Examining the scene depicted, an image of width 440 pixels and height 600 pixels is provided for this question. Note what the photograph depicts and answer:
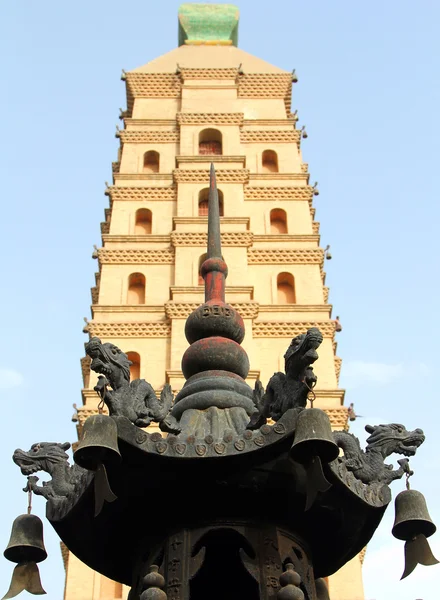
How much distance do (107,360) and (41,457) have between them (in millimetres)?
570

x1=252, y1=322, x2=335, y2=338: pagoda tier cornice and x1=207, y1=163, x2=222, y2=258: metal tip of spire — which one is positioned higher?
x1=252, y1=322, x2=335, y2=338: pagoda tier cornice

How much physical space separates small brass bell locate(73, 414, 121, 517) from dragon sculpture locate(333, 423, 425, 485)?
3.42 feet

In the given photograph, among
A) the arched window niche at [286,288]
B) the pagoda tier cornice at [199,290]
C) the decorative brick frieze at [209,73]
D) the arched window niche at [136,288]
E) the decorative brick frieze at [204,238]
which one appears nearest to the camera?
the pagoda tier cornice at [199,290]

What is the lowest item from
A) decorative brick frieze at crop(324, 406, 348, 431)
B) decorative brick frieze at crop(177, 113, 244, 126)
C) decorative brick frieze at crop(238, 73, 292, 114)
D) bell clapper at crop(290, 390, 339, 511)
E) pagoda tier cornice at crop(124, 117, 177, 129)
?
bell clapper at crop(290, 390, 339, 511)

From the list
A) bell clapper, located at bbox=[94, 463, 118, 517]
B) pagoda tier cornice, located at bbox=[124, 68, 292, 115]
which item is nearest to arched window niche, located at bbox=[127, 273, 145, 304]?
pagoda tier cornice, located at bbox=[124, 68, 292, 115]

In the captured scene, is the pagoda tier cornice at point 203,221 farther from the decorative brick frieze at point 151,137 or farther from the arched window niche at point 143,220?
the decorative brick frieze at point 151,137

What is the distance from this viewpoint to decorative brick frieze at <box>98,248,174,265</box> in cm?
2723

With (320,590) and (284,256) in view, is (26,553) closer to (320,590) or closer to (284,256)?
(320,590)

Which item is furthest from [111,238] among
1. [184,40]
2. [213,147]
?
[184,40]

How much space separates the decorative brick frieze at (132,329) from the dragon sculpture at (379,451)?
20.2m

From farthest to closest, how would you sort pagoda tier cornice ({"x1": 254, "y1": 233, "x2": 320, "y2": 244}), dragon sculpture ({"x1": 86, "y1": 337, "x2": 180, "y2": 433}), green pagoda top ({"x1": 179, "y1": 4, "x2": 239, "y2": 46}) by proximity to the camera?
green pagoda top ({"x1": 179, "y1": 4, "x2": 239, "y2": 46})
pagoda tier cornice ({"x1": 254, "y1": 233, "x2": 320, "y2": 244})
dragon sculpture ({"x1": 86, "y1": 337, "x2": 180, "y2": 433})

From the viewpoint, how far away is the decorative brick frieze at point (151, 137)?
102ft

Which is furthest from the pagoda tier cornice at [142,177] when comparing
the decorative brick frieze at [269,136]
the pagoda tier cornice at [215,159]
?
the decorative brick frieze at [269,136]

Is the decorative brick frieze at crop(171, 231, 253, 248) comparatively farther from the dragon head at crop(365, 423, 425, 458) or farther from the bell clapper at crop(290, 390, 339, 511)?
the bell clapper at crop(290, 390, 339, 511)
